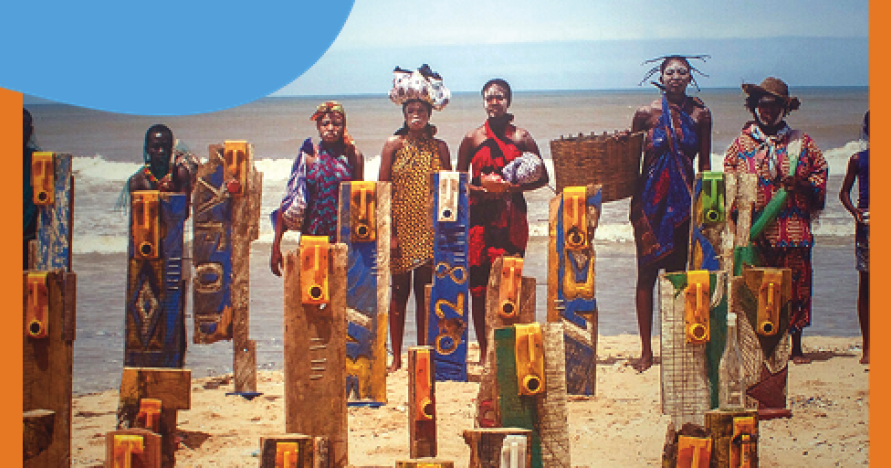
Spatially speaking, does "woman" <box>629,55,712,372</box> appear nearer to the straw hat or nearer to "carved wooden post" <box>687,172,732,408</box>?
the straw hat

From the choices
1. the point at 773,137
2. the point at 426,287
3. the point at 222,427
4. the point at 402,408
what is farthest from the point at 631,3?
the point at 222,427

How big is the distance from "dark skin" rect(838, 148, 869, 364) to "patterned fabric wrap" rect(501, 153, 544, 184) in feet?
6.73

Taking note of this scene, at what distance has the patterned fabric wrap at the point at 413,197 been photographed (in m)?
7.19

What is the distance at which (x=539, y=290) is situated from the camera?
28.9ft

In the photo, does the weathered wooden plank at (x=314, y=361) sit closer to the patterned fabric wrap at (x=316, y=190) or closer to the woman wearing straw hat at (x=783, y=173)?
the patterned fabric wrap at (x=316, y=190)

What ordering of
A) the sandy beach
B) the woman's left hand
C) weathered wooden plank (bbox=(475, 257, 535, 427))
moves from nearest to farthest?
weathered wooden plank (bbox=(475, 257, 535, 427)), the sandy beach, the woman's left hand

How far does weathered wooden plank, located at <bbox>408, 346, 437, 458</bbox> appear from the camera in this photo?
198 inches

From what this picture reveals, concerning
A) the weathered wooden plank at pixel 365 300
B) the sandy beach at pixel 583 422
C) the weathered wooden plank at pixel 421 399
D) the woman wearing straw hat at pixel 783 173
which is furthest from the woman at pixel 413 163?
the weathered wooden plank at pixel 421 399

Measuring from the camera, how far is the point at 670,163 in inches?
281

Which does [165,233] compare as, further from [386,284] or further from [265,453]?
[265,453]

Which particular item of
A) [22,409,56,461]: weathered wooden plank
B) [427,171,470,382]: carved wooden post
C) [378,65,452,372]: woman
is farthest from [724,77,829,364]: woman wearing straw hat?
[22,409,56,461]: weathered wooden plank

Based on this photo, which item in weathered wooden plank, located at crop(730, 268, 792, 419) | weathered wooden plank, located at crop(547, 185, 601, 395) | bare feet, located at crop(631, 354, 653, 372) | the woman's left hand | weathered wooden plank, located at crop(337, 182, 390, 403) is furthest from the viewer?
bare feet, located at crop(631, 354, 653, 372)

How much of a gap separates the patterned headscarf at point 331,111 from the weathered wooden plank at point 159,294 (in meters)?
1.24

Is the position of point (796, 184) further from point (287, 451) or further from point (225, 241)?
point (287, 451)
